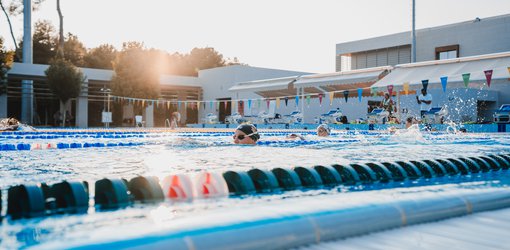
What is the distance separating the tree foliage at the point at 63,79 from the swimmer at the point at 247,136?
17819mm

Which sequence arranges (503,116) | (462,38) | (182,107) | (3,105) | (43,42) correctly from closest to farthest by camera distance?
(503,116) < (3,105) < (462,38) < (182,107) < (43,42)

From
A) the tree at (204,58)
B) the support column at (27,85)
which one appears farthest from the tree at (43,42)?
the tree at (204,58)

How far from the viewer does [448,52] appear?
2809 cm

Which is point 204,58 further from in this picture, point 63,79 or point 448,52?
point 448,52

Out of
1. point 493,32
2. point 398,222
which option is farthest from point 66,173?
point 493,32

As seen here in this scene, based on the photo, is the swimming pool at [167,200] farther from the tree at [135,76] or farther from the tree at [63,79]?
the tree at [135,76]

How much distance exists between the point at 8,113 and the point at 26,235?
1081 inches

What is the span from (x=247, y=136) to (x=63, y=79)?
18186mm

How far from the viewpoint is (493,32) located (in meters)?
25.6

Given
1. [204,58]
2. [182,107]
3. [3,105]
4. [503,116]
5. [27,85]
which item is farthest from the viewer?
[204,58]

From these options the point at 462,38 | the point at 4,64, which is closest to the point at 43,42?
the point at 4,64

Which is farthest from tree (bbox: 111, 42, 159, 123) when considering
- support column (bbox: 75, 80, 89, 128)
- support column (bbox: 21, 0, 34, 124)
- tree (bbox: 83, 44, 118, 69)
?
tree (bbox: 83, 44, 118, 69)

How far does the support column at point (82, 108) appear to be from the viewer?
27344 millimetres

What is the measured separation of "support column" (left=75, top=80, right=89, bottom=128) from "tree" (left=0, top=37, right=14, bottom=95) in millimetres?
4259
